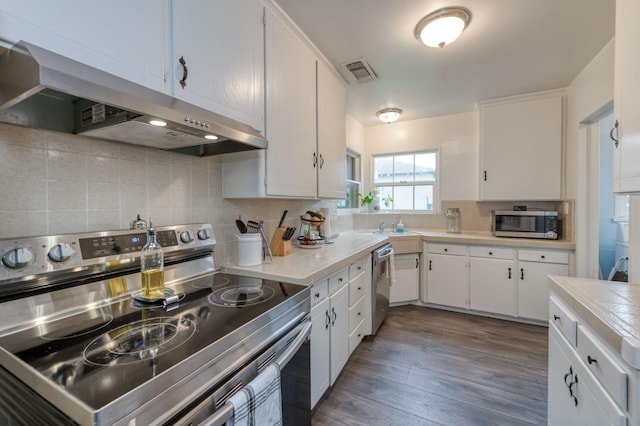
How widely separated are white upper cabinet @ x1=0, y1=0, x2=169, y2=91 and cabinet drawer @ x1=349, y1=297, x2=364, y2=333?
1.83 meters

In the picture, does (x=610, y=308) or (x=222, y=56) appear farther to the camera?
(x=222, y=56)

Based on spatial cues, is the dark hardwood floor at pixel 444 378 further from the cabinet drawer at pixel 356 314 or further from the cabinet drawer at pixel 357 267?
the cabinet drawer at pixel 357 267

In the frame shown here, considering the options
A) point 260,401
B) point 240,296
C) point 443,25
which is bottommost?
point 260,401

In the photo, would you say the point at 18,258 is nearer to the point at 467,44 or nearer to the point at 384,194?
the point at 467,44

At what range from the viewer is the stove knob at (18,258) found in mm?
827

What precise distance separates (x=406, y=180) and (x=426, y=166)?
1.07 feet

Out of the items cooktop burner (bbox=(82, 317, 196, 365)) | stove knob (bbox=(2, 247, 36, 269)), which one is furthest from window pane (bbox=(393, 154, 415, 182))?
stove knob (bbox=(2, 247, 36, 269))

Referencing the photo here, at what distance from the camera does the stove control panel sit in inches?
33.1

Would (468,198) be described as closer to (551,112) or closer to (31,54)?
(551,112)

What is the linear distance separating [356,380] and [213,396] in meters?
1.49

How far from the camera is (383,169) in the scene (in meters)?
4.04

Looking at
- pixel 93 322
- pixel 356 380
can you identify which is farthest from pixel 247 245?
pixel 356 380

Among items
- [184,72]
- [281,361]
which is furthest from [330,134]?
[281,361]

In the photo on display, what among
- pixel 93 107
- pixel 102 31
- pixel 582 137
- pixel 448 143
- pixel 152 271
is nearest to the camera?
pixel 102 31
